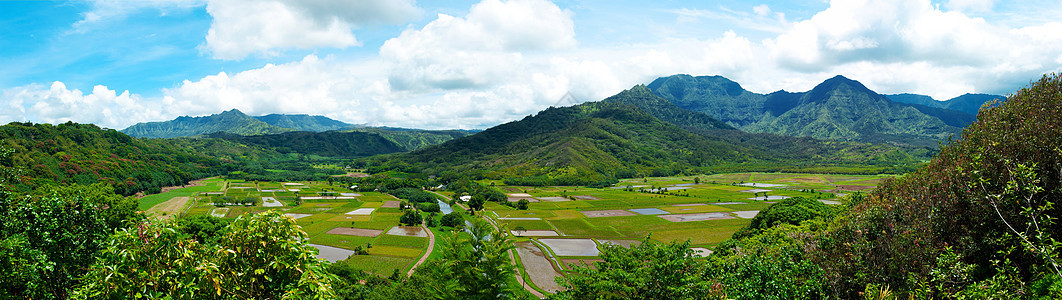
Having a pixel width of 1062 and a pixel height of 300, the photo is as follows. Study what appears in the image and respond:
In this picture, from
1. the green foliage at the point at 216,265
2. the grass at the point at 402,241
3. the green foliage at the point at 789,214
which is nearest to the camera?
the green foliage at the point at 216,265

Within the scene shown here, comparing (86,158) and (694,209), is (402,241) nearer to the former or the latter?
(694,209)

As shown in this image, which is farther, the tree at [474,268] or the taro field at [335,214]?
the taro field at [335,214]

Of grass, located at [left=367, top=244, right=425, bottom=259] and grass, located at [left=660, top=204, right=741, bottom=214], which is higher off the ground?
grass, located at [left=660, top=204, right=741, bottom=214]

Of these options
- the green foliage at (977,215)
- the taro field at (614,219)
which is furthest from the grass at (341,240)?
the green foliage at (977,215)

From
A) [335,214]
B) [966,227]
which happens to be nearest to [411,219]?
[335,214]

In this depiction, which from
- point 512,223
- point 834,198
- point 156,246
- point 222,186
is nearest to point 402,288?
point 156,246

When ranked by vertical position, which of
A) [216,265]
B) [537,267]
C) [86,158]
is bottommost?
[537,267]

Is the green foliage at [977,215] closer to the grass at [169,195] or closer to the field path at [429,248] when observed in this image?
the field path at [429,248]

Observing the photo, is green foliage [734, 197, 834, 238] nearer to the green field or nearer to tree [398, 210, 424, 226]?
the green field

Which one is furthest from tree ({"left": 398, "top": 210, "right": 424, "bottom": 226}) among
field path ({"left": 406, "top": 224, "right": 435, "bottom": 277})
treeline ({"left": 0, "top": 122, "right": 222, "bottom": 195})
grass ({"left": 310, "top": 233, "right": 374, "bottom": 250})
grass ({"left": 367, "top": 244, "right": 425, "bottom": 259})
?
treeline ({"left": 0, "top": 122, "right": 222, "bottom": 195})
